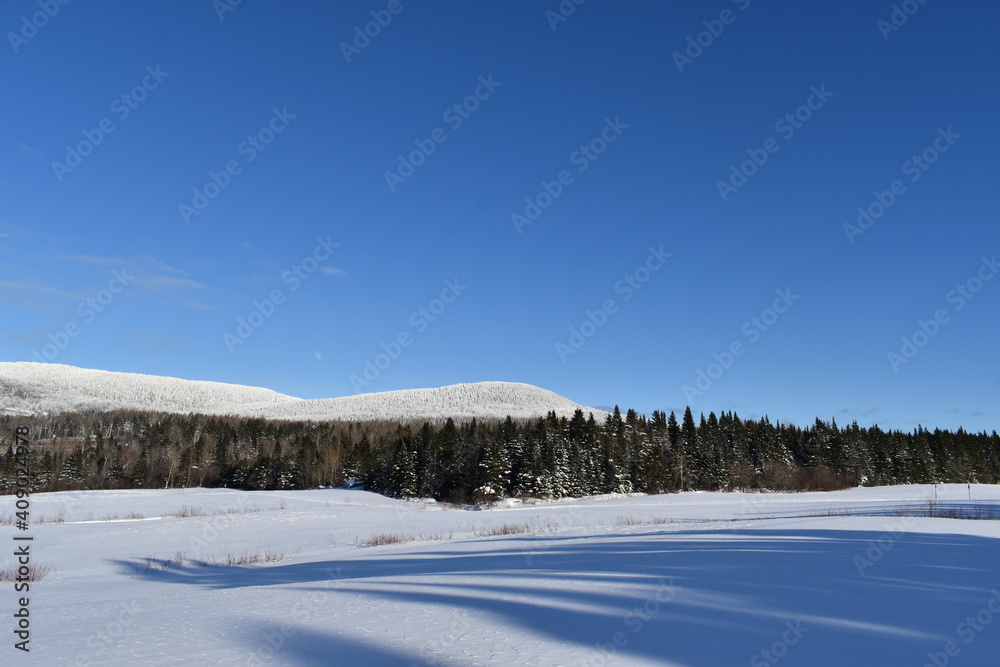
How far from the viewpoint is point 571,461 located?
63.2 metres

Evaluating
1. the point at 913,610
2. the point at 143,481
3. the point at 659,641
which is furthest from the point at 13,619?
the point at 143,481

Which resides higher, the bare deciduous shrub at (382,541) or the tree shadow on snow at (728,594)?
the tree shadow on snow at (728,594)

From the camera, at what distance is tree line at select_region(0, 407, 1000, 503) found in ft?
209

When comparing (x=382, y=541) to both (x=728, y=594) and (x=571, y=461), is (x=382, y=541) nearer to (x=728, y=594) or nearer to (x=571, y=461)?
(x=728, y=594)

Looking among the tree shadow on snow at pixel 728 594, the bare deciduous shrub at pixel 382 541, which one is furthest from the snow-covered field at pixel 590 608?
the bare deciduous shrub at pixel 382 541

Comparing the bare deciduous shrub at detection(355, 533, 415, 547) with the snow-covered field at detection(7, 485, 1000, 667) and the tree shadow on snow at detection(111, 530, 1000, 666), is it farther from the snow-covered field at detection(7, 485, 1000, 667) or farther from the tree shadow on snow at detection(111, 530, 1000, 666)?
the tree shadow on snow at detection(111, 530, 1000, 666)

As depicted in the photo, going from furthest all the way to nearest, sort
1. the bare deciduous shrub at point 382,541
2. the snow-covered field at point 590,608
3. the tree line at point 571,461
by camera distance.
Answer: the tree line at point 571,461 < the bare deciduous shrub at point 382,541 < the snow-covered field at point 590,608

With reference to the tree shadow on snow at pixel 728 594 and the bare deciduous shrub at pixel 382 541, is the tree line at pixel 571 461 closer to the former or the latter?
A: the bare deciduous shrub at pixel 382 541


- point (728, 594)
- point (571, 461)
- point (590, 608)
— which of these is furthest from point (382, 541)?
point (571, 461)

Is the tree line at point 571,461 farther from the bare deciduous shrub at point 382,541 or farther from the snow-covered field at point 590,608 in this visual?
the snow-covered field at point 590,608

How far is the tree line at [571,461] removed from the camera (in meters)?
63.8

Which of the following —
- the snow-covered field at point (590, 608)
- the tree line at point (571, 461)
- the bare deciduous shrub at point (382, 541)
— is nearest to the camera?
the snow-covered field at point (590, 608)

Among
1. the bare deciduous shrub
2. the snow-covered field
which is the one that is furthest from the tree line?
the snow-covered field

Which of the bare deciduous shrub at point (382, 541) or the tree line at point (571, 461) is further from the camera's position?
the tree line at point (571, 461)
